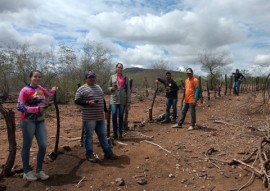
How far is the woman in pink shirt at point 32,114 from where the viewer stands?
525cm

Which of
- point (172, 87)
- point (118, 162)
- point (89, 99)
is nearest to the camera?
point (89, 99)

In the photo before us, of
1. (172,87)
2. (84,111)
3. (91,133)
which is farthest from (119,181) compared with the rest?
(172,87)

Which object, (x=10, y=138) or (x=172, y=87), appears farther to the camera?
(x=172, y=87)

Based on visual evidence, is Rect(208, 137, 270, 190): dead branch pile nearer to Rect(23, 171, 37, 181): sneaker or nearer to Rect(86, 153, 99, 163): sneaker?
Rect(86, 153, 99, 163): sneaker

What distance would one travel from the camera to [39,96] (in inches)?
213

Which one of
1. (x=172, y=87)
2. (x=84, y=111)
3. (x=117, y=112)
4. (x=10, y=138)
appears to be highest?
(x=172, y=87)

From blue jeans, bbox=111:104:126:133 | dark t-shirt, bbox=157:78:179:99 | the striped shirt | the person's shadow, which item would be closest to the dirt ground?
the person's shadow

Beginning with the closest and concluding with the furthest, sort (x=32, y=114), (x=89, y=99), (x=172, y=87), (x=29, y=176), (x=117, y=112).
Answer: (x=32, y=114)
(x=29, y=176)
(x=89, y=99)
(x=117, y=112)
(x=172, y=87)

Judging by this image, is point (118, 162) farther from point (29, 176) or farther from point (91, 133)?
point (29, 176)

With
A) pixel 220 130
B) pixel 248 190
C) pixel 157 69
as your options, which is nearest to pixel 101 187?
pixel 248 190

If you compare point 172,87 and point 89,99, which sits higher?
point 172,87

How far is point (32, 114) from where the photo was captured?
5.29 m

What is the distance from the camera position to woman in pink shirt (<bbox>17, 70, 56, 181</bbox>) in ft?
17.2

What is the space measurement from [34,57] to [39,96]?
47.1ft
